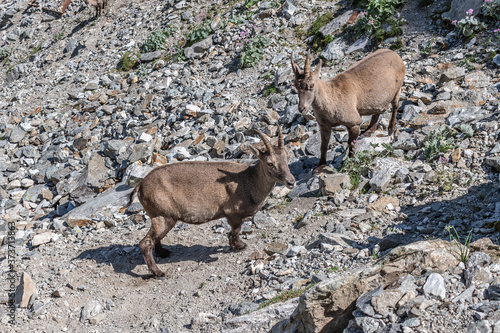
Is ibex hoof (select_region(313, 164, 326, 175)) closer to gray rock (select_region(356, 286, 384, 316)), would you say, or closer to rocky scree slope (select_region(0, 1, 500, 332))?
rocky scree slope (select_region(0, 1, 500, 332))

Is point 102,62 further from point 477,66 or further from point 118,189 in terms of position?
point 477,66

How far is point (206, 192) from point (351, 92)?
4520 millimetres

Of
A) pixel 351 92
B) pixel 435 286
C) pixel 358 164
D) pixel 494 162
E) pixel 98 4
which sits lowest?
pixel 358 164

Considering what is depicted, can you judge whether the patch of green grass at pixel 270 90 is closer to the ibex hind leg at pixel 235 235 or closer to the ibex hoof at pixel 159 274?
the ibex hind leg at pixel 235 235

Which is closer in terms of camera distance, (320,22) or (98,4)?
(320,22)

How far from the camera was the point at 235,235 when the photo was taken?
915 centimetres

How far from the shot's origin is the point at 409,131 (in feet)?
39.3

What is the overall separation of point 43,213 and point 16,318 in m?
5.74

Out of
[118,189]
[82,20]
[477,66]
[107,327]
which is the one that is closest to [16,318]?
[107,327]

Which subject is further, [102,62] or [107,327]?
[102,62]

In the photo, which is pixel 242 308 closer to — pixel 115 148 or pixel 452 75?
pixel 115 148

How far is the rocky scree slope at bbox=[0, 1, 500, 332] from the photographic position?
577 centimetres

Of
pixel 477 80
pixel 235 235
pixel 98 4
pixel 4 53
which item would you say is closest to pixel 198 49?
pixel 98 4

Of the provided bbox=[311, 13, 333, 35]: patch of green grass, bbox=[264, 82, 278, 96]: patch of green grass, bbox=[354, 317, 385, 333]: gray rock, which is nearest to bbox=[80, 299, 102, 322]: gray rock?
bbox=[354, 317, 385, 333]: gray rock
